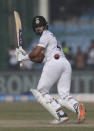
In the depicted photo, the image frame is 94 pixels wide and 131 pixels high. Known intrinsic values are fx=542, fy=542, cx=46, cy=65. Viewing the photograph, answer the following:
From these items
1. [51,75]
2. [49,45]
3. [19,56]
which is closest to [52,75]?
[51,75]

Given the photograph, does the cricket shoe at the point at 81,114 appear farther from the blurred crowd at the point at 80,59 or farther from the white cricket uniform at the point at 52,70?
the blurred crowd at the point at 80,59

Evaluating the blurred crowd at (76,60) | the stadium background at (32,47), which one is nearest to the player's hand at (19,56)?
the stadium background at (32,47)

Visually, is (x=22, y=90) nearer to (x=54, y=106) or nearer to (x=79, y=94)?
(x=79, y=94)

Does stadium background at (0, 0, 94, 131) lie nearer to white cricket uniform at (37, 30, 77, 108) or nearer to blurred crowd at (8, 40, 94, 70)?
blurred crowd at (8, 40, 94, 70)

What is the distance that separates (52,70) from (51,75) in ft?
0.26

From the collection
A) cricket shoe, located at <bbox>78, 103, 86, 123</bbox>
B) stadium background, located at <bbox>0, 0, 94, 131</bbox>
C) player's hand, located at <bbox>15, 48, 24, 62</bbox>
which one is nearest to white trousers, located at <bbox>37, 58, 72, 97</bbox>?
cricket shoe, located at <bbox>78, 103, 86, 123</bbox>

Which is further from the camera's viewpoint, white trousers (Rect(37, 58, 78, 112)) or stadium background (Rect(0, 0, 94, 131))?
stadium background (Rect(0, 0, 94, 131))

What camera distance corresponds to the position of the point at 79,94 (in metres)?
15.9

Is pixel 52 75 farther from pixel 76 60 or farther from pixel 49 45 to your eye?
pixel 76 60

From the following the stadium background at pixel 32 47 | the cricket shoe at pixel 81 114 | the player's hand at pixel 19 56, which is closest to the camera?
the cricket shoe at pixel 81 114

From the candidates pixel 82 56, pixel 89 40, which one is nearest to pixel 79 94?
pixel 82 56

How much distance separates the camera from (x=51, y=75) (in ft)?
27.3

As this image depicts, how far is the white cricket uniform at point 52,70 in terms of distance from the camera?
8.30m

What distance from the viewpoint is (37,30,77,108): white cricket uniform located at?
8.30 meters
